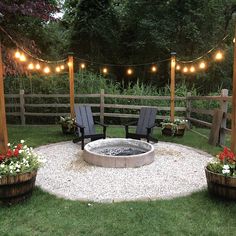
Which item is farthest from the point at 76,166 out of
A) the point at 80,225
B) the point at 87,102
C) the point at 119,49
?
the point at 119,49

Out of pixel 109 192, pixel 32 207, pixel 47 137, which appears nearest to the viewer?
pixel 32 207

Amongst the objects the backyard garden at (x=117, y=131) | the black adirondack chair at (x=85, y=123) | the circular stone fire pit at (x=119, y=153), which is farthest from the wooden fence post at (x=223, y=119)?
the black adirondack chair at (x=85, y=123)

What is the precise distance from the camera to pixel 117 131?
778 centimetres

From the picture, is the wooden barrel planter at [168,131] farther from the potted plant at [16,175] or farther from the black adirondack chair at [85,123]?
the potted plant at [16,175]

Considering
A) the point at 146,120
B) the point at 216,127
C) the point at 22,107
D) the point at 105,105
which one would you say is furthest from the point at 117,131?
the point at 22,107

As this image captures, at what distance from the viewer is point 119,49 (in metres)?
13.3

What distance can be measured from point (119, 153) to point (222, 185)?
2427 millimetres

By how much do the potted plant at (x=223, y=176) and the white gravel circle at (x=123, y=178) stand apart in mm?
489

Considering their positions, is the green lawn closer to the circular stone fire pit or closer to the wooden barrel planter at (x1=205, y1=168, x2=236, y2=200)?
the wooden barrel planter at (x1=205, y1=168, x2=236, y2=200)

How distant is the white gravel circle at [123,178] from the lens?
3.44 m

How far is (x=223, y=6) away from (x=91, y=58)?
21.0 feet

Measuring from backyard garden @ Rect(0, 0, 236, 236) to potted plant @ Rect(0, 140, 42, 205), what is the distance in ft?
0.04

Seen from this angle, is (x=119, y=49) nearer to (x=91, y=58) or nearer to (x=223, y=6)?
(x=91, y=58)

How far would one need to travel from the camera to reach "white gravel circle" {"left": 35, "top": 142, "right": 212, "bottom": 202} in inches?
135
